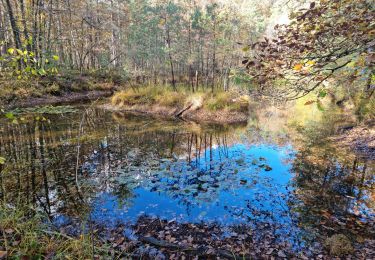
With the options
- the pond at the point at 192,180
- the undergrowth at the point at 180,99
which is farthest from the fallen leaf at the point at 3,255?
the undergrowth at the point at 180,99

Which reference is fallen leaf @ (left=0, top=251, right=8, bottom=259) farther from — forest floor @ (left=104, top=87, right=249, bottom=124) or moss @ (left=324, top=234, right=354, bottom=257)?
forest floor @ (left=104, top=87, right=249, bottom=124)

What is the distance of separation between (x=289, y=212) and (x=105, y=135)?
810 cm

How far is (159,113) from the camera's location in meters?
15.2

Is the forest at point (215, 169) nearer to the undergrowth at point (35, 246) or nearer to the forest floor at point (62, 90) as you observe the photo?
the undergrowth at point (35, 246)

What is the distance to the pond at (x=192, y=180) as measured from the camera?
178 inches

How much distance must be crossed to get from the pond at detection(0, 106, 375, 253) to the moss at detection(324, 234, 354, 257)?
0.29 m

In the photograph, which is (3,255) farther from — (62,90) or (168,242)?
(62,90)

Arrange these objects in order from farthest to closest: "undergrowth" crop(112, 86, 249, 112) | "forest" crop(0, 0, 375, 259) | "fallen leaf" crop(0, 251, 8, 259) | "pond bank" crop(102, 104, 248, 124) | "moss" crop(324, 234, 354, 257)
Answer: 1. "undergrowth" crop(112, 86, 249, 112)
2. "pond bank" crop(102, 104, 248, 124)
3. "moss" crop(324, 234, 354, 257)
4. "forest" crop(0, 0, 375, 259)
5. "fallen leaf" crop(0, 251, 8, 259)

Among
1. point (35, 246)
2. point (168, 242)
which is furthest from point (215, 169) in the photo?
point (35, 246)

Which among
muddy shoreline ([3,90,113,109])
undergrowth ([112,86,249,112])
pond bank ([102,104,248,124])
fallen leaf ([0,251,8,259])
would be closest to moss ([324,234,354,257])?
fallen leaf ([0,251,8,259])

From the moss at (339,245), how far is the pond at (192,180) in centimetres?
29

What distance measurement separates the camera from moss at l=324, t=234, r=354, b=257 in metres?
3.50

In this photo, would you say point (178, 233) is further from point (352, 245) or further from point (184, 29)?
point (184, 29)

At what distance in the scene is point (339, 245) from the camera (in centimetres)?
354
